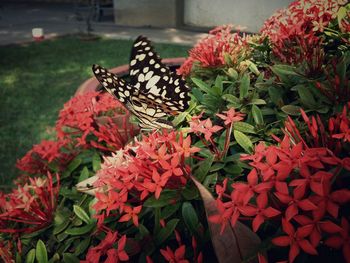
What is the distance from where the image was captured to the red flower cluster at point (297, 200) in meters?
0.75

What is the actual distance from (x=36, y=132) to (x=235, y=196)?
402cm

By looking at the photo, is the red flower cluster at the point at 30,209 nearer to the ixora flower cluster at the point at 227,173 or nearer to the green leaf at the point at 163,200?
the ixora flower cluster at the point at 227,173

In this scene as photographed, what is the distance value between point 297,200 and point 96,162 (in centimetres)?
114

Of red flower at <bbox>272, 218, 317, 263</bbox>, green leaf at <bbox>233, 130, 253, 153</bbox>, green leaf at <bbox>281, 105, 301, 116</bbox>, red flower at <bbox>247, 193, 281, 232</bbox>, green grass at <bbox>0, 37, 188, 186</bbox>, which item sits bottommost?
green grass at <bbox>0, 37, 188, 186</bbox>

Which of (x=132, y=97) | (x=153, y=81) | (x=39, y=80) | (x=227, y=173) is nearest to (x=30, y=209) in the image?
(x=132, y=97)

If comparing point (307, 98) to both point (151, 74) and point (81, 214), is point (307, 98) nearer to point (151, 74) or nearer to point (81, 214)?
point (81, 214)

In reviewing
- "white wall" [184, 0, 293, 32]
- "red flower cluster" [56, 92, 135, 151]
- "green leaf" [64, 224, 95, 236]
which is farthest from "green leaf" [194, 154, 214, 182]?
"white wall" [184, 0, 293, 32]

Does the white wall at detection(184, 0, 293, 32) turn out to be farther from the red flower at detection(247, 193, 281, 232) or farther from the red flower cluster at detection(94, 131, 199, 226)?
the red flower at detection(247, 193, 281, 232)

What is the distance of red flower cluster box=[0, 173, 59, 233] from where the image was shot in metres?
→ 1.38

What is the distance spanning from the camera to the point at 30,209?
4.57ft

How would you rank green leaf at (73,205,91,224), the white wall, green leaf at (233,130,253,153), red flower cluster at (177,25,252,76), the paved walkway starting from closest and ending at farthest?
green leaf at (233,130,253,153)
green leaf at (73,205,91,224)
red flower cluster at (177,25,252,76)
the white wall
the paved walkway

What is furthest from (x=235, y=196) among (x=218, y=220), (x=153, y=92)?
(x=153, y=92)

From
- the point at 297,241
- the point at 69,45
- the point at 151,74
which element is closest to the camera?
the point at 297,241

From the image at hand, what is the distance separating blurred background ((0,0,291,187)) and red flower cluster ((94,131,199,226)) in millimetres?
1871
